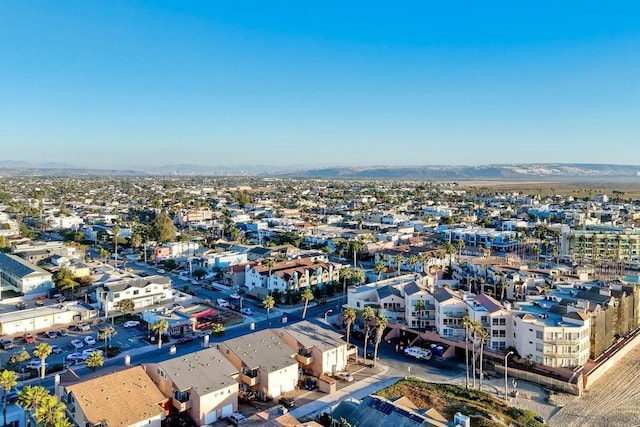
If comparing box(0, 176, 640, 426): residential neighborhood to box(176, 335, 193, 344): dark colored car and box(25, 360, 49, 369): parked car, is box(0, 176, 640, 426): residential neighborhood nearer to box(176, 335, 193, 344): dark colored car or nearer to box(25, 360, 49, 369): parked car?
box(25, 360, 49, 369): parked car

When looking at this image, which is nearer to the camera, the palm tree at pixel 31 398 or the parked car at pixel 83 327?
the palm tree at pixel 31 398

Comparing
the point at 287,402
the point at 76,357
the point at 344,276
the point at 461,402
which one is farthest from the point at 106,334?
the point at 344,276

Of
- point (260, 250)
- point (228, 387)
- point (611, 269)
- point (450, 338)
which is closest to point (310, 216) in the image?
→ point (260, 250)

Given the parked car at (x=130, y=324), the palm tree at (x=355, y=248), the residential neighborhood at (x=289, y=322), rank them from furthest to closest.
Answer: the palm tree at (x=355, y=248)
the parked car at (x=130, y=324)
the residential neighborhood at (x=289, y=322)

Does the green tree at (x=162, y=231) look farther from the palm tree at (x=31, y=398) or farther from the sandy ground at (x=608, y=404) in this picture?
the sandy ground at (x=608, y=404)

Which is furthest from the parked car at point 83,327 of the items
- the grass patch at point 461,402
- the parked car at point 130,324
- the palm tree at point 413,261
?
the palm tree at point 413,261

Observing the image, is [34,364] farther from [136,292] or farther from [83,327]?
[136,292]
